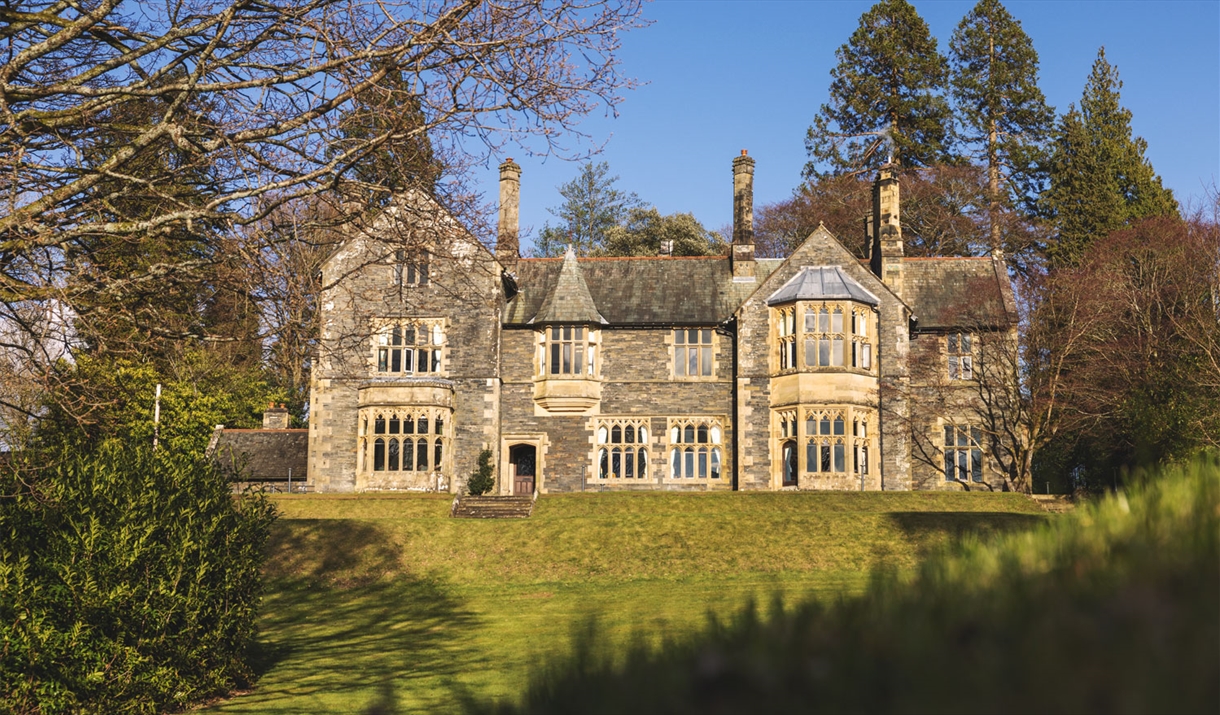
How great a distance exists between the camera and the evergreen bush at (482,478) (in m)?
34.5

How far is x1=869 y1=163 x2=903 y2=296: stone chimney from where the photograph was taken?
38219mm

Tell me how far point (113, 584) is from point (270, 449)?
28093mm

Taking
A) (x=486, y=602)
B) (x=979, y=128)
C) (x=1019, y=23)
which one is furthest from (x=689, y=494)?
(x=1019, y=23)

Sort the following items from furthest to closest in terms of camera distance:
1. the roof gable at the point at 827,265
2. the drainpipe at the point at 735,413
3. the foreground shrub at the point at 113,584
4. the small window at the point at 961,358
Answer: the small window at the point at 961,358, the roof gable at the point at 827,265, the drainpipe at the point at 735,413, the foreground shrub at the point at 113,584

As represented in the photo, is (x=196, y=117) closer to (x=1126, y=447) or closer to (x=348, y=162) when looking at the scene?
(x=348, y=162)

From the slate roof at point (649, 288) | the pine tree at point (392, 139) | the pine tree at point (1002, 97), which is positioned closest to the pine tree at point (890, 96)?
the pine tree at point (1002, 97)

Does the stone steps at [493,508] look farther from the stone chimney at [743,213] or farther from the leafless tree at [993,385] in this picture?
the leafless tree at [993,385]

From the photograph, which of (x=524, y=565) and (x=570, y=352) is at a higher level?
(x=570, y=352)

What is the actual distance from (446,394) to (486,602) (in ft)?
45.4

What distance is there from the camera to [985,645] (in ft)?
7.25

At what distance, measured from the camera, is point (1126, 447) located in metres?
35.9

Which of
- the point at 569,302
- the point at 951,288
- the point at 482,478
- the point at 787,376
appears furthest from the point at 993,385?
the point at 482,478

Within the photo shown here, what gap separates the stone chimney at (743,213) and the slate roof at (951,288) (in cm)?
542

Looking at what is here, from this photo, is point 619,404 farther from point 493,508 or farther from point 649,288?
point 493,508
